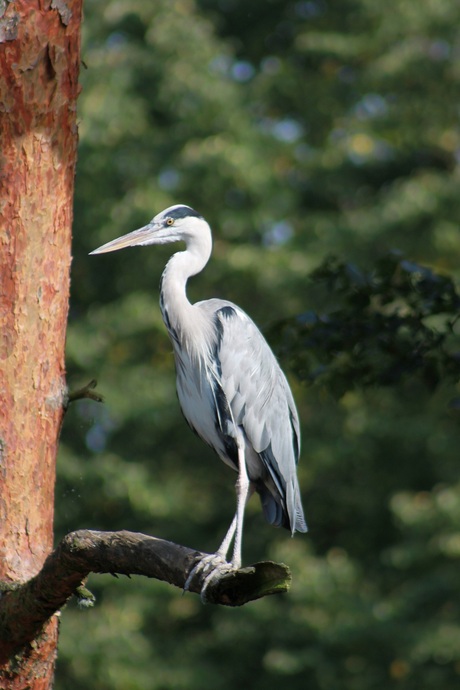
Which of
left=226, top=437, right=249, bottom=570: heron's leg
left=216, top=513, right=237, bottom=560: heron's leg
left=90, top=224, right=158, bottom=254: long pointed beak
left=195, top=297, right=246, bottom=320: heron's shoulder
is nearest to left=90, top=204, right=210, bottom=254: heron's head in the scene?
left=90, top=224, right=158, bottom=254: long pointed beak

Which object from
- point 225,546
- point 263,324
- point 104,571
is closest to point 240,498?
point 225,546

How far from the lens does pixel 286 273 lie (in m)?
12.7

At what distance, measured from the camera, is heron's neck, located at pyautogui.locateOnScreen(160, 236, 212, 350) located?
478 centimetres

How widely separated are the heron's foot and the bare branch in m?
0.02

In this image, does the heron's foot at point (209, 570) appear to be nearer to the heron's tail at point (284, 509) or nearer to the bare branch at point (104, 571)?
the bare branch at point (104, 571)

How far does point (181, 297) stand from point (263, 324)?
7394 millimetres

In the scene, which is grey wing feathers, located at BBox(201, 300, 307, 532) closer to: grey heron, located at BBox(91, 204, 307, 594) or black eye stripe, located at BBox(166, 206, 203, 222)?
grey heron, located at BBox(91, 204, 307, 594)

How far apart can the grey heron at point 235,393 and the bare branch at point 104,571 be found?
126cm

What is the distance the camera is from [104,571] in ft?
10.6

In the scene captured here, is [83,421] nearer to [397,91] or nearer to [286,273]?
[286,273]

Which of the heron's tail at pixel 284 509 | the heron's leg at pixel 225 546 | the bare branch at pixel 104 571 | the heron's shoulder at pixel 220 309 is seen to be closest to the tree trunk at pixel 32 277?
the bare branch at pixel 104 571

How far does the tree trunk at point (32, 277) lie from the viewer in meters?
3.61

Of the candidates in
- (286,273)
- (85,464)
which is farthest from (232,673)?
(286,273)

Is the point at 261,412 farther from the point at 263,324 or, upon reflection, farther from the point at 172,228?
the point at 263,324
